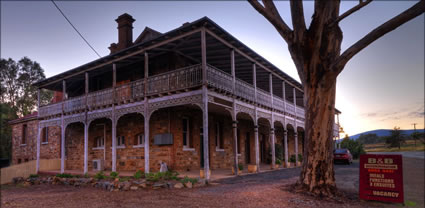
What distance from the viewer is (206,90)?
11680 millimetres

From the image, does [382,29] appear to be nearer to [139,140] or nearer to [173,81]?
[173,81]

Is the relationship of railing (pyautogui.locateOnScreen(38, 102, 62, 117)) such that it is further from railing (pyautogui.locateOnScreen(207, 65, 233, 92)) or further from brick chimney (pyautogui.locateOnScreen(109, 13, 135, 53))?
railing (pyautogui.locateOnScreen(207, 65, 233, 92))

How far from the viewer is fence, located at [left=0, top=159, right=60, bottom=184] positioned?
58.4 ft

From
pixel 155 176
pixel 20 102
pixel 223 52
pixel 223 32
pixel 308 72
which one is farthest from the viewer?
pixel 20 102

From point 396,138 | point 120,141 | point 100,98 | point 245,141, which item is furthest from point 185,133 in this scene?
point 396,138

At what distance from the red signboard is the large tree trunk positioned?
0.78m

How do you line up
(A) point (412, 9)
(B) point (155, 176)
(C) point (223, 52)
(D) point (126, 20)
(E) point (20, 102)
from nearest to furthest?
(A) point (412, 9) < (B) point (155, 176) < (C) point (223, 52) < (D) point (126, 20) < (E) point (20, 102)

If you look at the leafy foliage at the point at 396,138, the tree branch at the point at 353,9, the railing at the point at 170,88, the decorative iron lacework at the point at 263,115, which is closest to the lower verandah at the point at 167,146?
the railing at the point at 170,88

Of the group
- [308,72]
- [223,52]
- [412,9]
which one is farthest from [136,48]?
[412,9]

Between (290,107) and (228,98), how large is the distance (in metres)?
9.22

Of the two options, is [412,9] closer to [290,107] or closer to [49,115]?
[290,107]

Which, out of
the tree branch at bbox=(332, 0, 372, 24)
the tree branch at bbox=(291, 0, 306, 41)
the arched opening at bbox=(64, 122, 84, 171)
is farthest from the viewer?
the arched opening at bbox=(64, 122, 84, 171)

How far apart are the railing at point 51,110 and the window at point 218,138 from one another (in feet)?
31.5

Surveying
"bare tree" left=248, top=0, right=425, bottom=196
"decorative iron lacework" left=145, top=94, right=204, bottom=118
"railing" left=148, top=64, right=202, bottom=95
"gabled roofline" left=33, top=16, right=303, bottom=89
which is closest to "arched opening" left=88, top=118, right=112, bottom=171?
"gabled roofline" left=33, top=16, right=303, bottom=89
